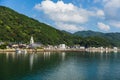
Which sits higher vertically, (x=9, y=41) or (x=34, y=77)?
(x=9, y=41)

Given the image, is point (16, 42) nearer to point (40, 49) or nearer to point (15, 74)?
point (40, 49)

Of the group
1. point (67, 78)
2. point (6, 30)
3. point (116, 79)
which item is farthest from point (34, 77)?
point (6, 30)

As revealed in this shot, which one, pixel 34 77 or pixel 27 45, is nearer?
pixel 34 77

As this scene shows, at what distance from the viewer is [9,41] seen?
7013 inches

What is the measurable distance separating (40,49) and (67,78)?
132m

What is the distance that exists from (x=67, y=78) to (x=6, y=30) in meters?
142

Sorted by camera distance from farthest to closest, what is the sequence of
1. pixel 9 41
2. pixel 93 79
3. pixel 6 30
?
pixel 6 30
pixel 9 41
pixel 93 79

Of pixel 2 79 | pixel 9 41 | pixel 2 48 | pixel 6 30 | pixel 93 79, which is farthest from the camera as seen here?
pixel 6 30

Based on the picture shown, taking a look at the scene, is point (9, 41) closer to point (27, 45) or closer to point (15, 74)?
point (27, 45)

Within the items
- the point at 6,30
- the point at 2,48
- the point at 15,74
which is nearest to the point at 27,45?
the point at 6,30

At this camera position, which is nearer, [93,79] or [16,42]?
[93,79]

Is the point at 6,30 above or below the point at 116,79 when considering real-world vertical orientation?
above

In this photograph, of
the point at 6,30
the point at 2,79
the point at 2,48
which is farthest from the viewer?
the point at 6,30

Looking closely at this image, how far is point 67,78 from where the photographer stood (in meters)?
54.0
